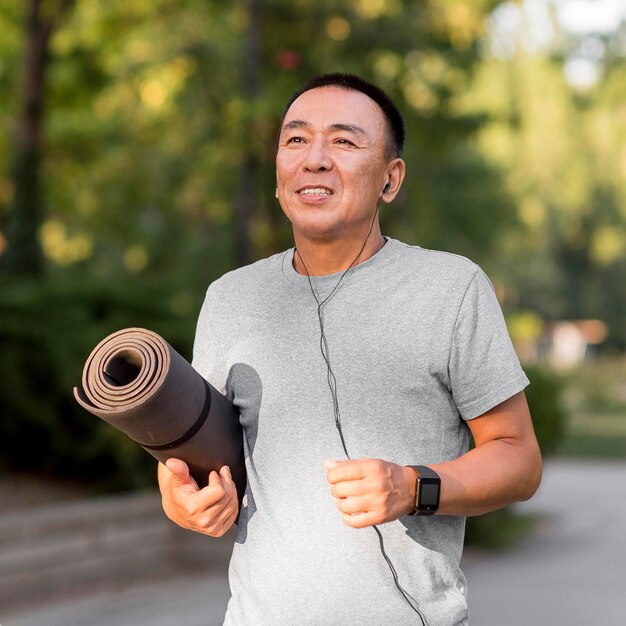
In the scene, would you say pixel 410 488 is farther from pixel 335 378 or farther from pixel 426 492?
pixel 335 378

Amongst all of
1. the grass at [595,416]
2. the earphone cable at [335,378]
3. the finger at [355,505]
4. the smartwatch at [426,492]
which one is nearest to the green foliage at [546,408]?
the grass at [595,416]

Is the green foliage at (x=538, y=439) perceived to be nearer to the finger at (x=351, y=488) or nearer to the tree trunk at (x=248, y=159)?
the tree trunk at (x=248, y=159)

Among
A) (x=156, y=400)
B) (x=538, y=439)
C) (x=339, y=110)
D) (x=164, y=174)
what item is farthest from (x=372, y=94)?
(x=164, y=174)

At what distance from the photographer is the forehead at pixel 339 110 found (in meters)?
2.14

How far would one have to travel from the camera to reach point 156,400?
1.88 m

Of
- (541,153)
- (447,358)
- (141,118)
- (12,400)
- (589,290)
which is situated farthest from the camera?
(589,290)

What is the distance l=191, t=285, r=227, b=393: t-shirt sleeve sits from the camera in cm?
221

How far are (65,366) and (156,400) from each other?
6776 mm

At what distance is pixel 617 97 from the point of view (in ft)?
87.0

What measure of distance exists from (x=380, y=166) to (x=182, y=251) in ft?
48.4

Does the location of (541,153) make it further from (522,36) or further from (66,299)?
(66,299)

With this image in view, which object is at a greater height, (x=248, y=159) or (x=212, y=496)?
(x=248, y=159)

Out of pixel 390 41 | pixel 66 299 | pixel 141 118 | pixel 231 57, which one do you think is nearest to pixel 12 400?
pixel 66 299

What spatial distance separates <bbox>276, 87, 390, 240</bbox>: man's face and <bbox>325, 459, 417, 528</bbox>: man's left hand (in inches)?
20.6
